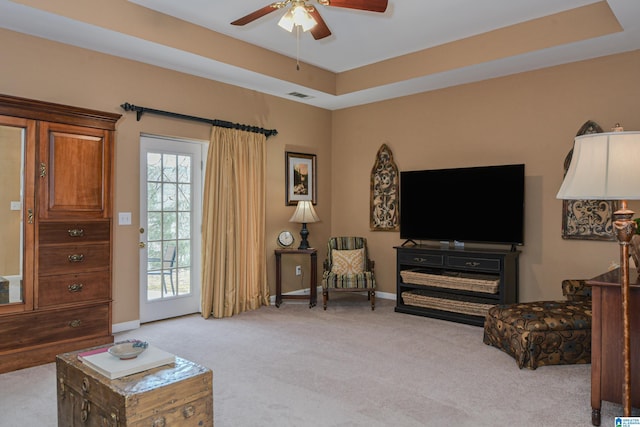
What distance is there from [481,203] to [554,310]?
1614 millimetres

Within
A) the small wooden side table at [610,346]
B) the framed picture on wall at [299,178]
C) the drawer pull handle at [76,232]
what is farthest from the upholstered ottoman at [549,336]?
the drawer pull handle at [76,232]

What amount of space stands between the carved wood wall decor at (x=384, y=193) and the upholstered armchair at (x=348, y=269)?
400 mm

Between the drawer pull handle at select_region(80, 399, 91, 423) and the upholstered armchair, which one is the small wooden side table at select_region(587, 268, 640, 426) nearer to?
the drawer pull handle at select_region(80, 399, 91, 423)

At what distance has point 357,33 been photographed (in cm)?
463

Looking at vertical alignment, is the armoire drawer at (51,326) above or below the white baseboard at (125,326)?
above

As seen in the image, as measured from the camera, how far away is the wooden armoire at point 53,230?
3432mm

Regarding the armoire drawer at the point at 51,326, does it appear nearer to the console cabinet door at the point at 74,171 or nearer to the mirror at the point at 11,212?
the mirror at the point at 11,212

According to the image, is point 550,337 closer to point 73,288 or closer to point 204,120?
point 73,288

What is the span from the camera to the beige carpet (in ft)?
8.93

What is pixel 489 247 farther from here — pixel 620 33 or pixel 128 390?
pixel 128 390

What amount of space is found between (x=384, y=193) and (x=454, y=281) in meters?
1.74

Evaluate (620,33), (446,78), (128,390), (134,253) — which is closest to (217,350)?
(134,253)

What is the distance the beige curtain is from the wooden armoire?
4.27 feet

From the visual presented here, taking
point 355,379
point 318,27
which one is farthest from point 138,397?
point 318,27
